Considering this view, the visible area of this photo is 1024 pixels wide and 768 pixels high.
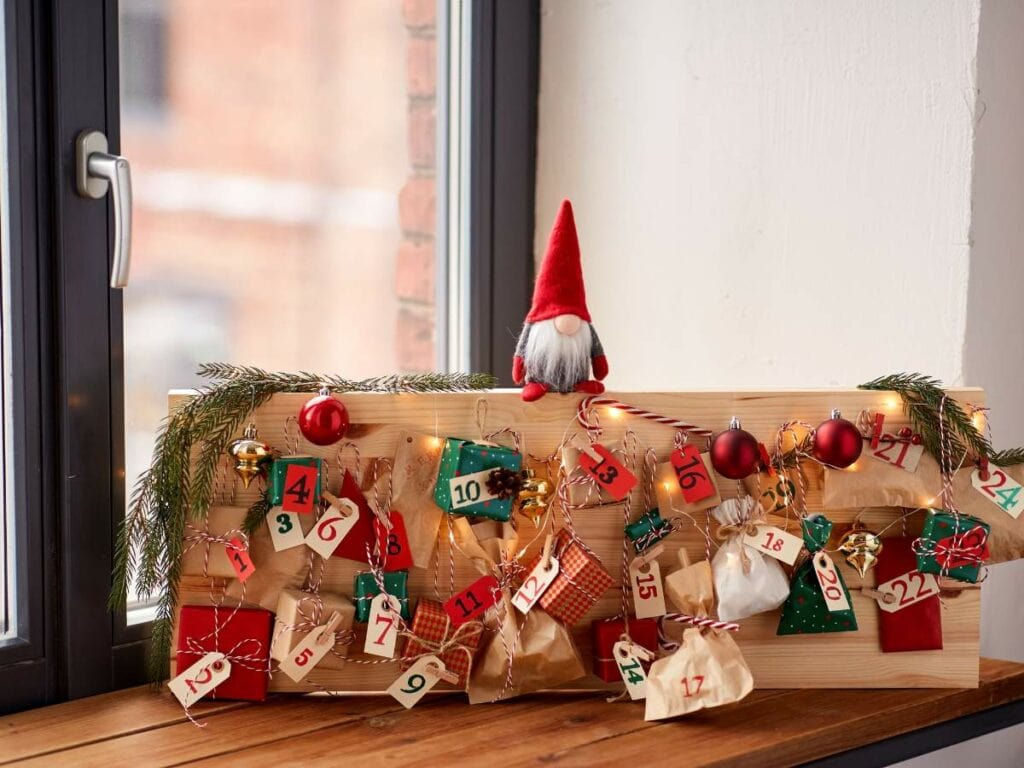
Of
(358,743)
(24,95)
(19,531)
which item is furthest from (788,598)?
(24,95)

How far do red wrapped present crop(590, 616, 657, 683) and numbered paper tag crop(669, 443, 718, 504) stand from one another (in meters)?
0.14

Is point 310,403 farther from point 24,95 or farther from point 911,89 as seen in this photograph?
point 911,89

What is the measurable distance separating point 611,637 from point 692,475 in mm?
189

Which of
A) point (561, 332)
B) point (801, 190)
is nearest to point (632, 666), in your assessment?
point (561, 332)

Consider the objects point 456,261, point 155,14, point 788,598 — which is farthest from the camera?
point 456,261

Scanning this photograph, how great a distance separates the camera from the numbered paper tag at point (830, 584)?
1076 mm

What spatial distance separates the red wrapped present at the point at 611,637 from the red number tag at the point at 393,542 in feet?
0.69

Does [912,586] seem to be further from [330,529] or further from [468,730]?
[330,529]

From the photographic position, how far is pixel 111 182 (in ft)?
3.54

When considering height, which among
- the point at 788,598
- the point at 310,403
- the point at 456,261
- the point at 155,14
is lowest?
the point at 788,598

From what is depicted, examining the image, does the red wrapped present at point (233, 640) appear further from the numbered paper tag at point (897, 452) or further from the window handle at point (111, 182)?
the numbered paper tag at point (897, 452)

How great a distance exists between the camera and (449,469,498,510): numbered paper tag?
104cm

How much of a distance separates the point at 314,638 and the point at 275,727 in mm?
91

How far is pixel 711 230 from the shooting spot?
1.42 meters
